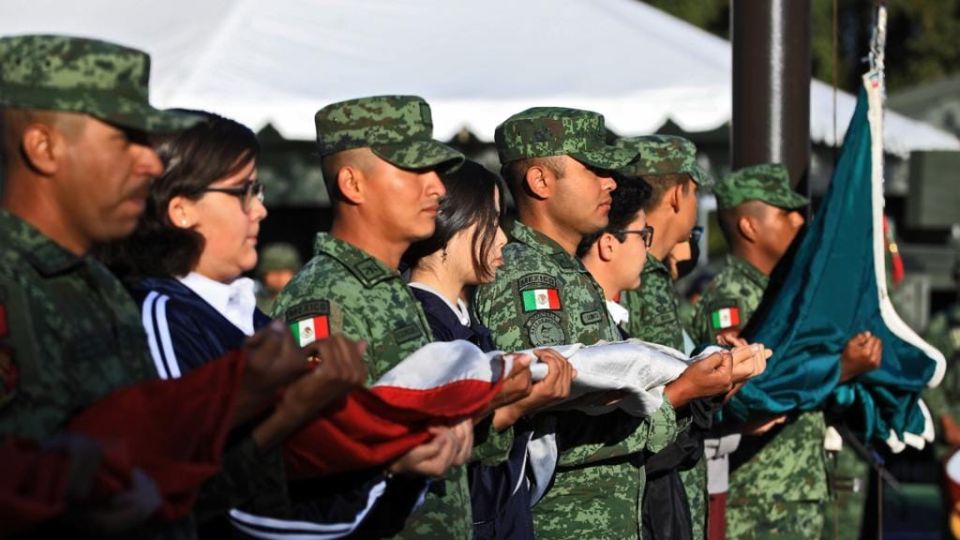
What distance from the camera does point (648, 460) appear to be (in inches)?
231

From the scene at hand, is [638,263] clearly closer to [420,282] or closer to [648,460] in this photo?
[648,460]

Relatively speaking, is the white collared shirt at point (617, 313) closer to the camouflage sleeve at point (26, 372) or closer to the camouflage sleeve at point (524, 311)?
the camouflage sleeve at point (524, 311)

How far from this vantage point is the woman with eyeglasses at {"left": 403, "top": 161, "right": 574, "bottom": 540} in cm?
476

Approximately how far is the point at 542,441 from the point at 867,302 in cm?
270

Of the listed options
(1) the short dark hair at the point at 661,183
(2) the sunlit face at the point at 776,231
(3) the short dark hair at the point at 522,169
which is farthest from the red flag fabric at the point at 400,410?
(2) the sunlit face at the point at 776,231

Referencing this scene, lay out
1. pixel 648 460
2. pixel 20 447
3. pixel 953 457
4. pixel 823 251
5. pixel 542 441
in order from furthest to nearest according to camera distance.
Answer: pixel 953 457 → pixel 823 251 → pixel 648 460 → pixel 542 441 → pixel 20 447

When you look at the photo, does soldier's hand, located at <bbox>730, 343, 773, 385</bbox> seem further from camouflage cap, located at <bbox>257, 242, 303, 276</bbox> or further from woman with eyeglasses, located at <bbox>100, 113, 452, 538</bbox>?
camouflage cap, located at <bbox>257, 242, 303, 276</bbox>

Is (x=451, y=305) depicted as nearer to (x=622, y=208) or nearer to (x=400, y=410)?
(x=400, y=410)

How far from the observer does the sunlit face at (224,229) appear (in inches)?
148

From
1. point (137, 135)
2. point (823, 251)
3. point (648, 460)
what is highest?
point (137, 135)

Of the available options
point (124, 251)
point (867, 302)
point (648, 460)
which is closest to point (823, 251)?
point (867, 302)

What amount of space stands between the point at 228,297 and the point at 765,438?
4.00 metres

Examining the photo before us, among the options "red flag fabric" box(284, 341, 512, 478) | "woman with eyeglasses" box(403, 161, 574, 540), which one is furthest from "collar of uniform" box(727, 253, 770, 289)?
"red flag fabric" box(284, 341, 512, 478)

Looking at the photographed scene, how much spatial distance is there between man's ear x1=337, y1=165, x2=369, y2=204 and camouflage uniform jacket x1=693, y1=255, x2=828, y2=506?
129 inches
